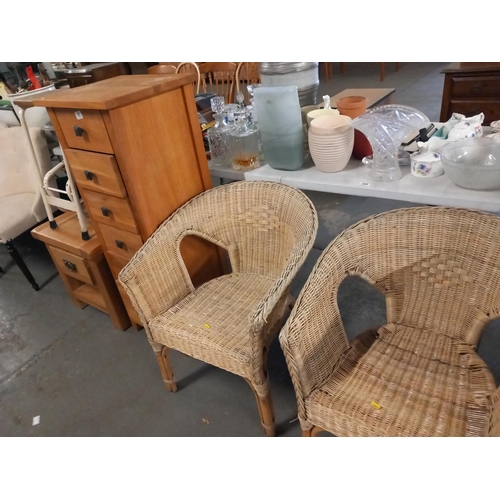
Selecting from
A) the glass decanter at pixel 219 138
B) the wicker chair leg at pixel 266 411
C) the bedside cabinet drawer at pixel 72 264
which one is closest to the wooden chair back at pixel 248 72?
the glass decanter at pixel 219 138

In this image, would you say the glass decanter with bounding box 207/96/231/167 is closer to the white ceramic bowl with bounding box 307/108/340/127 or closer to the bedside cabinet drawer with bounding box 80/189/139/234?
the white ceramic bowl with bounding box 307/108/340/127

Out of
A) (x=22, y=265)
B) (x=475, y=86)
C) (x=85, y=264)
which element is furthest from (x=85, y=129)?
(x=475, y=86)

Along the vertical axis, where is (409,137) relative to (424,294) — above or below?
above

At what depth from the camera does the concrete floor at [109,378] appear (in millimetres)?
1432

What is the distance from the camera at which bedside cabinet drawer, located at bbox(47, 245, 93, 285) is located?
5.76ft

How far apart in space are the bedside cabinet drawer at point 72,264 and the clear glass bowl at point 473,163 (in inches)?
58.7

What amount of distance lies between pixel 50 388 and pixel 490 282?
1.68 m

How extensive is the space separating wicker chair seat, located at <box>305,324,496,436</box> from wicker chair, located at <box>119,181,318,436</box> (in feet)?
0.80

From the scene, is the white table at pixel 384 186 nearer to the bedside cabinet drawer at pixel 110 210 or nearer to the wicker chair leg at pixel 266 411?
the bedside cabinet drawer at pixel 110 210

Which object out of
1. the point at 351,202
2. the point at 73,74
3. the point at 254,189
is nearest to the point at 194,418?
the point at 254,189

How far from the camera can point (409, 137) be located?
1467mm

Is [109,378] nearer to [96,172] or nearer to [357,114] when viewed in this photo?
[96,172]

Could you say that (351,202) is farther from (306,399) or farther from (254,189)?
(306,399)

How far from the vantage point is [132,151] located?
1.29 metres
